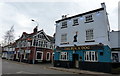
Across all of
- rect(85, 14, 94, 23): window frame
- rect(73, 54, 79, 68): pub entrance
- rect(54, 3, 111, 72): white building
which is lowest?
rect(73, 54, 79, 68): pub entrance

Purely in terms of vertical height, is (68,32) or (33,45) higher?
(68,32)

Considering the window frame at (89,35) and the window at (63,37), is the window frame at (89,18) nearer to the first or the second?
the window frame at (89,35)

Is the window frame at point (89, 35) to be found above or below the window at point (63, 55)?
above

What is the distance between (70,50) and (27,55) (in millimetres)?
16518

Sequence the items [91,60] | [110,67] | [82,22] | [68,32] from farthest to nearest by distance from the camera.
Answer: [68,32], [82,22], [91,60], [110,67]

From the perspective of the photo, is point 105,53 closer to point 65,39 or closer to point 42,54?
point 65,39

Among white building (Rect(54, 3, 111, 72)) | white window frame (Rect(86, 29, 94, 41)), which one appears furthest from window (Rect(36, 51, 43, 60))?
white window frame (Rect(86, 29, 94, 41))

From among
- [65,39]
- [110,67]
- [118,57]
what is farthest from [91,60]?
[118,57]

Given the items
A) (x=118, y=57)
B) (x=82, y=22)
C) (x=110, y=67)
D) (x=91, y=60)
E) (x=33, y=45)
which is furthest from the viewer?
(x=33, y=45)

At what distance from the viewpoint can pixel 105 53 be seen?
17000 mm

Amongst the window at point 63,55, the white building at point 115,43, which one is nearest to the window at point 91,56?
the window at point 63,55

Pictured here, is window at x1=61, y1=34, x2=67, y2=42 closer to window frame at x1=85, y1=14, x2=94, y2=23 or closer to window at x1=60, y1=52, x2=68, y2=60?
window at x1=60, y1=52, x2=68, y2=60

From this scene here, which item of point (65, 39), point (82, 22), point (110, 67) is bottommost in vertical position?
point (110, 67)

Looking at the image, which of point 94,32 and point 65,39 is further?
point 65,39
